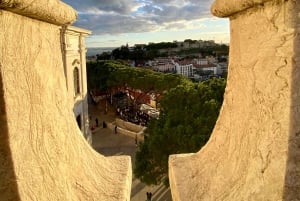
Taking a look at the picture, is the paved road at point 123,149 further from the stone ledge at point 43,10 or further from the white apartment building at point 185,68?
the white apartment building at point 185,68

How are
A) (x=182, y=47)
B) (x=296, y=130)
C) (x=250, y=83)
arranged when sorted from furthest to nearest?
1. (x=182, y=47)
2. (x=250, y=83)
3. (x=296, y=130)

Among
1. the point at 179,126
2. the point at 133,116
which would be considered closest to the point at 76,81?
the point at 179,126

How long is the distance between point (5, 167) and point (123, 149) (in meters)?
16.1

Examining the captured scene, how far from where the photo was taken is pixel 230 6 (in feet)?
5.31

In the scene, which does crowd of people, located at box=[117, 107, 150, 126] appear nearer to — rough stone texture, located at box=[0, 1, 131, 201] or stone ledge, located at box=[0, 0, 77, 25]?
rough stone texture, located at box=[0, 1, 131, 201]

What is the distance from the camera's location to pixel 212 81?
11.4 meters

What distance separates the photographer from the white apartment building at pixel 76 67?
13.3 metres

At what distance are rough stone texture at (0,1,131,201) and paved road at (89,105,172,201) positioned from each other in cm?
1089

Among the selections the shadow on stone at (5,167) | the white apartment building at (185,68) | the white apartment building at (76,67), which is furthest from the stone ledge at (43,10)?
the white apartment building at (185,68)

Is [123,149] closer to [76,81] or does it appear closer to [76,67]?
[76,81]

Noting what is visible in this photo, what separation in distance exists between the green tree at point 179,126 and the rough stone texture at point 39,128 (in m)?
7.93

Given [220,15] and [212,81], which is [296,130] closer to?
[220,15]

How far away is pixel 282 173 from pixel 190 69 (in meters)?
52.1

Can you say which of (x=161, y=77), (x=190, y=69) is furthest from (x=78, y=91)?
(x=190, y=69)
